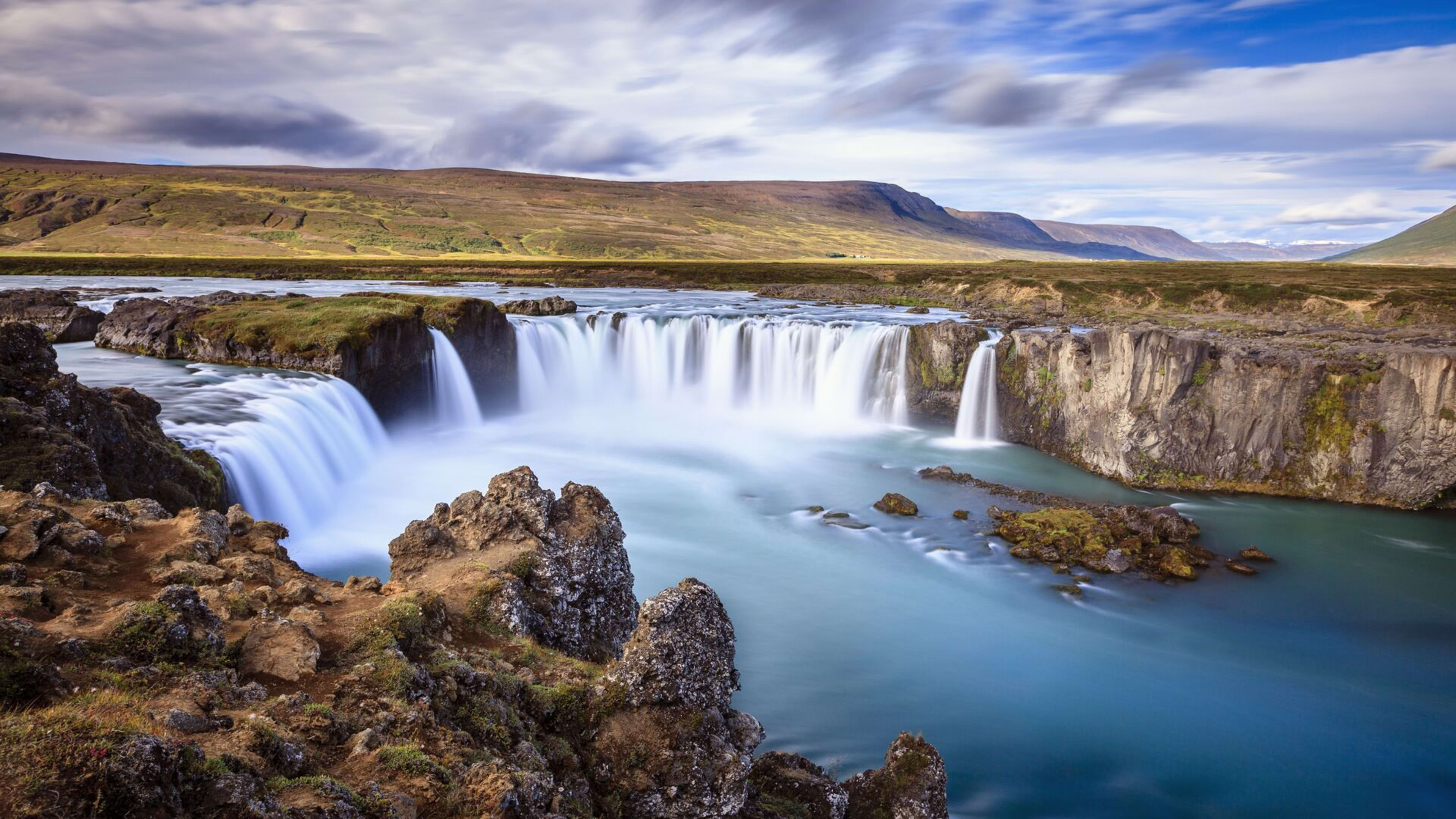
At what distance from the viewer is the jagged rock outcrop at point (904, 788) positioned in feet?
27.6

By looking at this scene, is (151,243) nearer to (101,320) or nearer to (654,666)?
(101,320)

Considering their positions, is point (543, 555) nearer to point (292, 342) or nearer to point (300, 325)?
point (292, 342)

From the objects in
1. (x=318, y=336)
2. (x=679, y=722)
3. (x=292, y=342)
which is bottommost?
(x=679, y=722)

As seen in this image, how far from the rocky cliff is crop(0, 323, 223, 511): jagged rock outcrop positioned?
1327 centimetres

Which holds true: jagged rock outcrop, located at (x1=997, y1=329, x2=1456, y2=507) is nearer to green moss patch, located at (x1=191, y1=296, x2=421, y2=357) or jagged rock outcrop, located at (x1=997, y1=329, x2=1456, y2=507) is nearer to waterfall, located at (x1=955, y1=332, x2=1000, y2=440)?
waterfall, located at (x1=955, y1=332, x2=1000, y2=440)

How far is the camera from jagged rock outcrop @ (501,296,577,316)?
49.1m

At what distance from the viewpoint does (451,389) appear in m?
35.0

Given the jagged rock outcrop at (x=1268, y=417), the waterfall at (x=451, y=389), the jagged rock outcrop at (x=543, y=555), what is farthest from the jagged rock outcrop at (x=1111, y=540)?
the waterfall at (x=451, y=389)

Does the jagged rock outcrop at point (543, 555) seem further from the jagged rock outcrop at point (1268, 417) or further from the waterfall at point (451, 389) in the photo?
the waterfall at point (451, 389)

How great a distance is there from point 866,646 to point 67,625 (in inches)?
598

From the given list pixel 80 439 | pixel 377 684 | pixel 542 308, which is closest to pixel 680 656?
pixel 377 684

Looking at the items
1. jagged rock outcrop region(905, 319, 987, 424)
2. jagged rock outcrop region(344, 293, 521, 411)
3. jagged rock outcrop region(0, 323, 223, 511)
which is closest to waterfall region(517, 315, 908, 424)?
jagged rock outcrop region(905, 319, 987, 424)

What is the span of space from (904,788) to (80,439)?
1316cm

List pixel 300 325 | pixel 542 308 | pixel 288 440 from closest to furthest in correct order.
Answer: pixel 288 440, pixel 300 325, pixel 542 308
